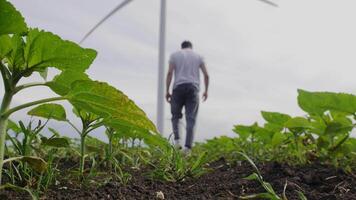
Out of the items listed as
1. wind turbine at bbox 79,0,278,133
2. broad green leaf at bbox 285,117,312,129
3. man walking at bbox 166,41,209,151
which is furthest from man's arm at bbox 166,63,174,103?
broad green leaf at bbox 285,117,312,129

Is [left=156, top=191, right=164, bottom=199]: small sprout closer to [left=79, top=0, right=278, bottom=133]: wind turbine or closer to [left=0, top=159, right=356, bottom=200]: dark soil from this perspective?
[left=0, top=159, right=356, bottom=200]: dark soil

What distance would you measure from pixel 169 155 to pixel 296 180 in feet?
1.81

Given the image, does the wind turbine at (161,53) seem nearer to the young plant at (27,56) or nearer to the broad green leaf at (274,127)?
the broad green leaf at (274,127)

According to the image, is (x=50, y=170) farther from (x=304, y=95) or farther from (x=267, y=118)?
(x=267, y=118)

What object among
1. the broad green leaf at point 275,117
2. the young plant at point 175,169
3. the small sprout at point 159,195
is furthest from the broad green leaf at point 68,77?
the broad green leaf at point 275,117

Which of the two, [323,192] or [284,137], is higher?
[284,137]

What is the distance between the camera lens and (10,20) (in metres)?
1.10

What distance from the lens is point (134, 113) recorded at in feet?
4.01

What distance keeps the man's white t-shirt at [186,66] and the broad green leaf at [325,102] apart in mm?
Answer: 5917

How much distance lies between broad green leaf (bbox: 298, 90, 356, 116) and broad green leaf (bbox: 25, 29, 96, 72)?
97 centimetres

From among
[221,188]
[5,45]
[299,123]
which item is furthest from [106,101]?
[299,123]

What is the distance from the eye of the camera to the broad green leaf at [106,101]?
1.21m

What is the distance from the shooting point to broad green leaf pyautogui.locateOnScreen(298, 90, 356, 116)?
1.83 meters

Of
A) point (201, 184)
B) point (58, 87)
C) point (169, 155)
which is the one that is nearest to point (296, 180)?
point (201, 184)
